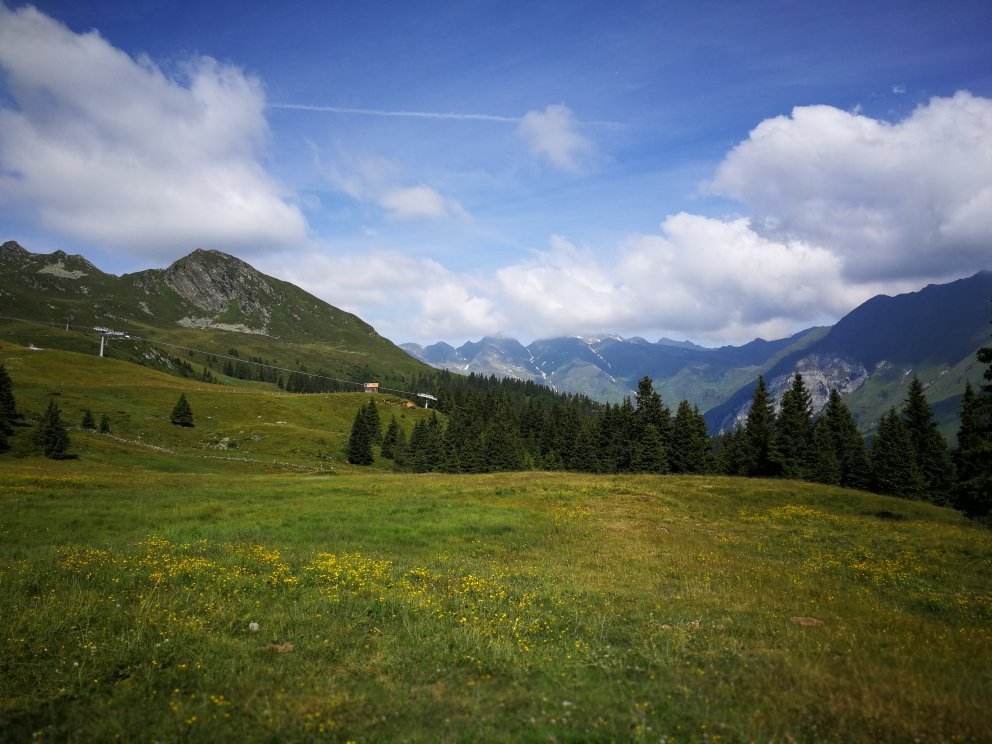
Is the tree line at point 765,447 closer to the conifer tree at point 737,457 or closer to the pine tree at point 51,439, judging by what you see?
the conifer tree at point 737,457

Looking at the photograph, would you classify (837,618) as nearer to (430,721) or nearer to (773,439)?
(430,721)

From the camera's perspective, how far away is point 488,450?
96688 mm

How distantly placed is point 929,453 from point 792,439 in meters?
19.2

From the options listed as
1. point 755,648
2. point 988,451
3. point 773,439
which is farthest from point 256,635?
point 773,439

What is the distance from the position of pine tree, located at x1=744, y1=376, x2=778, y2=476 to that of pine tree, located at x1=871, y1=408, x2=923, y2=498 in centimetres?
1264

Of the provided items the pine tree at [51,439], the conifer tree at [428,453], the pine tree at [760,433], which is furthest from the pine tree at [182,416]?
the pine tree at [760,433]

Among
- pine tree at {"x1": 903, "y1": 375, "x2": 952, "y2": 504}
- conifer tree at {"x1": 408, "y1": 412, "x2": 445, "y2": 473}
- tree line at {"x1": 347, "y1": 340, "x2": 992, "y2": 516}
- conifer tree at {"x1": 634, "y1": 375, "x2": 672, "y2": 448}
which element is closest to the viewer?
tree line at {"x1": 347, "y1": 340, "x2": 992, "y2": 516}

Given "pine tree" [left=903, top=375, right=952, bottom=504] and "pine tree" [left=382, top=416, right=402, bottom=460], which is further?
"pine tree" [left=382, top=416, right=402, bottom=460]

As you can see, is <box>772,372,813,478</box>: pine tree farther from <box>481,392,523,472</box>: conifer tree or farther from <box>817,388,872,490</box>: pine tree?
<box>481,392,523,472</box>: conifer tree

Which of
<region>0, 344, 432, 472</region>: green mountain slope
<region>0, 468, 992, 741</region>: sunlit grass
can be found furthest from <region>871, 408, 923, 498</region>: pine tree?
<region>0, 344, 432, 472</region>: green mountain slope

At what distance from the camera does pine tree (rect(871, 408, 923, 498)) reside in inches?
2478

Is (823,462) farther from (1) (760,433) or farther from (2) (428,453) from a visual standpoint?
(2) (428,453)

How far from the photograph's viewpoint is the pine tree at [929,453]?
66812mm

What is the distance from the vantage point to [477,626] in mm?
12180
